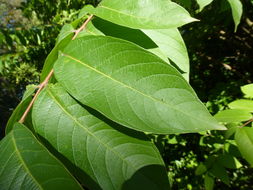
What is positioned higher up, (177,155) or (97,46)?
(97,46)

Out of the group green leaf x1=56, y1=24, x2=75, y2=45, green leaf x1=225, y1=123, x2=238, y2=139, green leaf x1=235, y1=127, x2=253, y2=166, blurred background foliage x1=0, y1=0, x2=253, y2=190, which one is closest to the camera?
green leaf x1=56, y1=24, x2=75, y2=45

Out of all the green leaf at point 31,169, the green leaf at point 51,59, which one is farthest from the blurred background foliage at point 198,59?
the green leaf at point 31,169

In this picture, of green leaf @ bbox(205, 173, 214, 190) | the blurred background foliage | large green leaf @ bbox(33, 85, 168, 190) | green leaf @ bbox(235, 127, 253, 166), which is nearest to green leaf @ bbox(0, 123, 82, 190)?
large green leaf @ bbox(33, 85, 168, 190)

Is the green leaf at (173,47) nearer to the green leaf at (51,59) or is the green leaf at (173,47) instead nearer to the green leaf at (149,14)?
the green leaf at (149,14)

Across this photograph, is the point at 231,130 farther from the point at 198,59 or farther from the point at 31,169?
the point at 198,59

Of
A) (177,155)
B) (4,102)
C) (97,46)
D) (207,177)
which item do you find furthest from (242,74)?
(4,102)

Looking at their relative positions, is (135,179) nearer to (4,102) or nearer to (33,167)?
(33,167)

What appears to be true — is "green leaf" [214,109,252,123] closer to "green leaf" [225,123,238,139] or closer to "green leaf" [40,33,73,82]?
"green leaf" [225,123,238,139]
